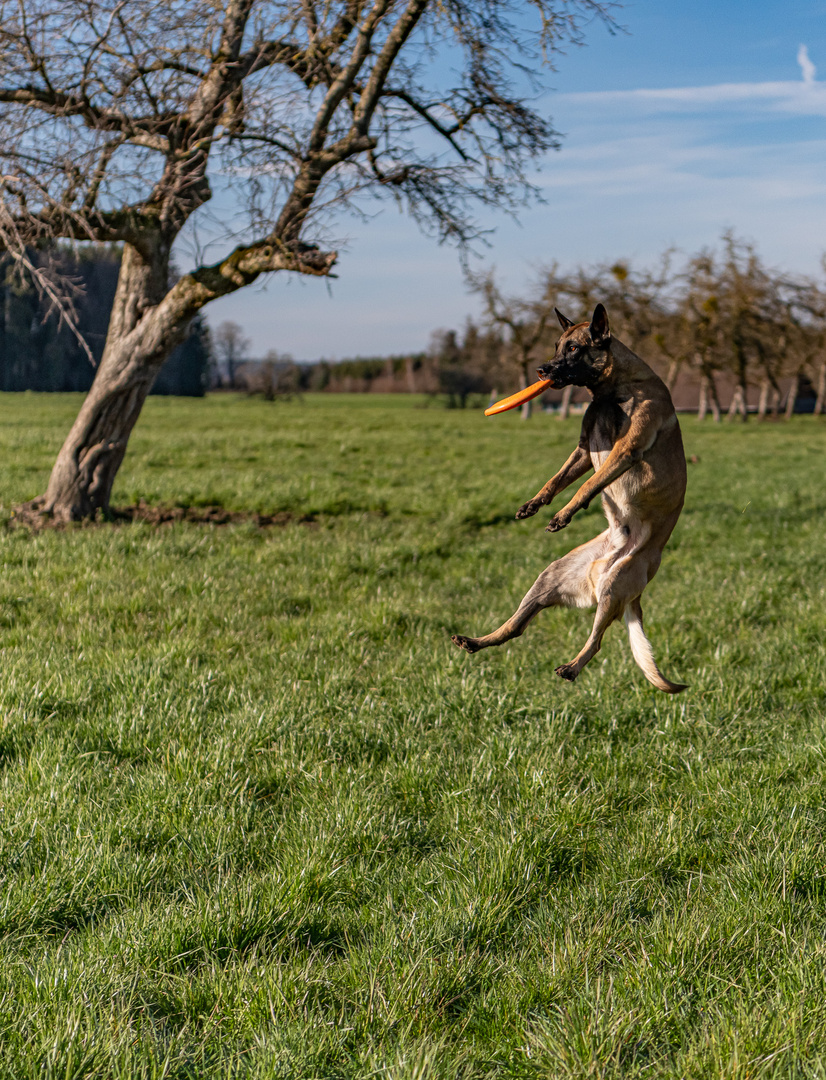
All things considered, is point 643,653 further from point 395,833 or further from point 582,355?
point 395,833

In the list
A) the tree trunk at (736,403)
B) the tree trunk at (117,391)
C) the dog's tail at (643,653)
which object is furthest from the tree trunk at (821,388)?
the dog's tail at (643,653)

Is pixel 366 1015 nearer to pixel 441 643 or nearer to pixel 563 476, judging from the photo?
pixel 563 476

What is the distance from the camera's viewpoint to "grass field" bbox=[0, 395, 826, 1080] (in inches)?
114

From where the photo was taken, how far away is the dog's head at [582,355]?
1.21 m

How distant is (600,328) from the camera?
47.9 inches

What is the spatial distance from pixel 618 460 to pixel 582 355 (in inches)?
6.9

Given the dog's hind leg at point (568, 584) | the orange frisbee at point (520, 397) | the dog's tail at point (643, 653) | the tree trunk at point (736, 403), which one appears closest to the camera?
the orange frisbee at point (520, 397)

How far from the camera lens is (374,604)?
816 cm

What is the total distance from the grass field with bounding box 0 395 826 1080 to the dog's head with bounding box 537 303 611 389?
1.14 meters

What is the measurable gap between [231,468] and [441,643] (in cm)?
1295

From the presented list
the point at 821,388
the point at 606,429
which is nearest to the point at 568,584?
the point at 606,429

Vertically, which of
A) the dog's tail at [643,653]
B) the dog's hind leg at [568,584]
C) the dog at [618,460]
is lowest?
the dog's tail at [643,653]

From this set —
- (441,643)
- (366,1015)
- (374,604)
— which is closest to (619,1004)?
(366,1015)

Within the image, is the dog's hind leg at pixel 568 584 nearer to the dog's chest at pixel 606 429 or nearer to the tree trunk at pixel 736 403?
the dog's chest at pixel 606 429
